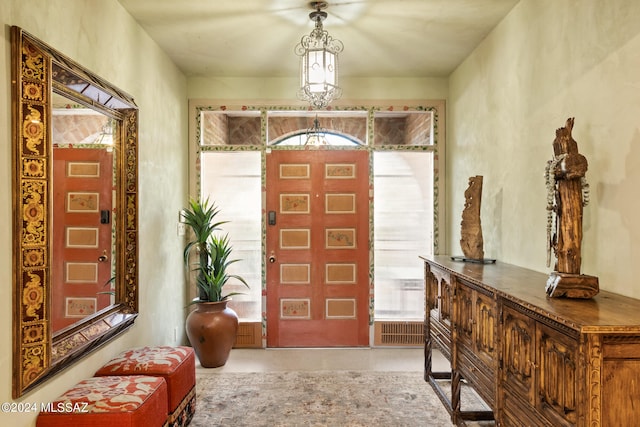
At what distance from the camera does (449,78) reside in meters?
4.16

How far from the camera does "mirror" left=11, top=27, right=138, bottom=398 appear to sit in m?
1.73

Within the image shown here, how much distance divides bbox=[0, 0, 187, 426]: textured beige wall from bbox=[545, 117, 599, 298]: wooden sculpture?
2407 mm

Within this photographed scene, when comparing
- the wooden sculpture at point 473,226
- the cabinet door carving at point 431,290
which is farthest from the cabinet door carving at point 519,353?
the cabinet door carving at point 431,290

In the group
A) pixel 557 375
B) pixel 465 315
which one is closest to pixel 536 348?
pixel 557 375

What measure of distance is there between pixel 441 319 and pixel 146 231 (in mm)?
2401

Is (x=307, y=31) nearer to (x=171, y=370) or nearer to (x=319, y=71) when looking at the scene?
(x=319, y=71)

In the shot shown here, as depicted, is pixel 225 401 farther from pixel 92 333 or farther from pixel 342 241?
pixel 342 241

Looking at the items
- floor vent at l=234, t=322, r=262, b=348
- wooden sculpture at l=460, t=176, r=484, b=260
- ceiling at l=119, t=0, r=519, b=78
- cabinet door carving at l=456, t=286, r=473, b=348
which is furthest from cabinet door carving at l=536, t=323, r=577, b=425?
floor vent at l=234, t=322, r=262, b=348

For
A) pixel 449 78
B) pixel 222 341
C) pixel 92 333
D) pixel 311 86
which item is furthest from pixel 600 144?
pixel 222 341

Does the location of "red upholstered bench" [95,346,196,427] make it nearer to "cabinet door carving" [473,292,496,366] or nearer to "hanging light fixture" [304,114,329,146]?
"cabinet door carving" [473,292,496,366]

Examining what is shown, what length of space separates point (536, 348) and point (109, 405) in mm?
1969

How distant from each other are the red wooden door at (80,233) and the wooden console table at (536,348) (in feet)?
7.43

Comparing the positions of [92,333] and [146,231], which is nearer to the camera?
[92,333]

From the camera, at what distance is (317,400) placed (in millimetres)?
2926
